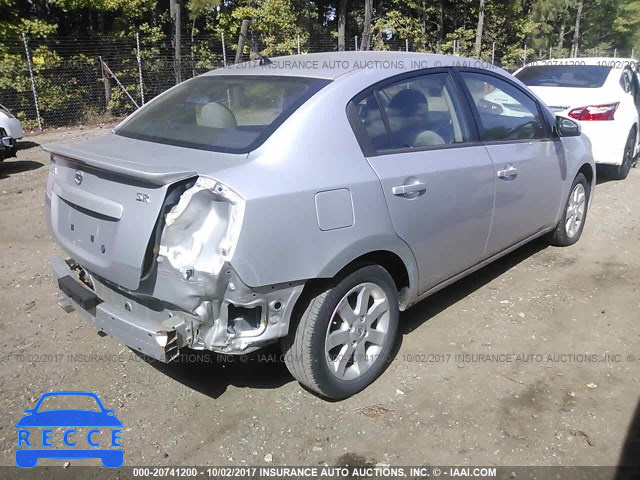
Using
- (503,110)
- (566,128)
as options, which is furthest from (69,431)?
(566,128)

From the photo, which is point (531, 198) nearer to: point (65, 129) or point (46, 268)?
point (46, 268)

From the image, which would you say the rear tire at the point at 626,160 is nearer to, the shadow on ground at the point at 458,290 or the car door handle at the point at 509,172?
the shadow on ground at the point at 458,290

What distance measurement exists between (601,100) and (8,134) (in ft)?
28.6

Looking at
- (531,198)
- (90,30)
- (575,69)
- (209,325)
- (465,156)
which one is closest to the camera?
(209,325)

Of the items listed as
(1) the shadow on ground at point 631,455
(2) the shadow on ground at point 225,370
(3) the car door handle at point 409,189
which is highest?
(3) the car door handle at point 409,189

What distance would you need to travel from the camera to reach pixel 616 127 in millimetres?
7383

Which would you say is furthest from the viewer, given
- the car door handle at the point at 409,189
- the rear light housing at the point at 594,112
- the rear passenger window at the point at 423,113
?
the rear light housing at the point at 594,112

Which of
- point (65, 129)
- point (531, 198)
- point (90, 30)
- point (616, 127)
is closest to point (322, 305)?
point (531, 198)

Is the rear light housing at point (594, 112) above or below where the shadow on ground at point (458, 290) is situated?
above

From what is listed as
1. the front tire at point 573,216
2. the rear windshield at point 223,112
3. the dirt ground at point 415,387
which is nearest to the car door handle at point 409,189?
the rear windshield at point 223,112

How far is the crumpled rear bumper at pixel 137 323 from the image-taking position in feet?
8.42

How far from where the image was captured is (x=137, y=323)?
268 centimetres

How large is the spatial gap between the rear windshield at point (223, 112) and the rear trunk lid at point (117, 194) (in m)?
0.13

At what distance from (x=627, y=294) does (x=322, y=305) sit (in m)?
2.95
